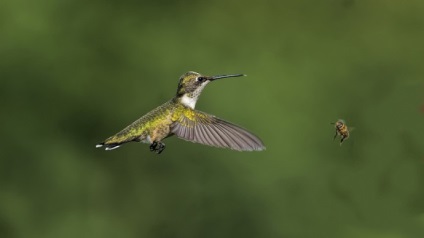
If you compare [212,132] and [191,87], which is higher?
[191,87]

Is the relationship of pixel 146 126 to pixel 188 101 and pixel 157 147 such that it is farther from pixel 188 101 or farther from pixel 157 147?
pixel 157 147

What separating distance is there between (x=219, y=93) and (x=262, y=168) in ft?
1.62

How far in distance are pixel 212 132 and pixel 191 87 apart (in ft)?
0.61

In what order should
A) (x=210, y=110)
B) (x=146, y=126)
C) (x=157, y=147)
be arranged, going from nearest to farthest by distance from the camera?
(x=157, y=147), (x=146, y=126), (x=210, y=110)

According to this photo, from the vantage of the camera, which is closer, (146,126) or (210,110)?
(146,126)

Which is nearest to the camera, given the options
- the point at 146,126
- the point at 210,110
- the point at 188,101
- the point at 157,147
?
the point at 157,147

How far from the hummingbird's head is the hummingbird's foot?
0.14 m

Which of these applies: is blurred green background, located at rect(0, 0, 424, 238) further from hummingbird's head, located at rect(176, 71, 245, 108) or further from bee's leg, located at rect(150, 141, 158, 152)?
bee's leg, located at rect(150, 141, 158, 152)

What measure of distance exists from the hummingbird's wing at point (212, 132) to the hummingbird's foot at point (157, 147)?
42 mm

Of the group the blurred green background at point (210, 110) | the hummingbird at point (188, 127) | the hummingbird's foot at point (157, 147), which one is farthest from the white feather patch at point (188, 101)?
the blurred green background at point (210, 110)

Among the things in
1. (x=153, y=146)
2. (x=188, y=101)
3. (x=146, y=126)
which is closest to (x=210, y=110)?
(x=146, y=126)

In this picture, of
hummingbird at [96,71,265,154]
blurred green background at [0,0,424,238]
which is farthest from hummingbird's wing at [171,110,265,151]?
blurred green background at [0,0,424,238]

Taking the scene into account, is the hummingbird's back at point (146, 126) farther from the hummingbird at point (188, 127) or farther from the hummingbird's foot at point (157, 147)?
the hummingbird's foot at point (157, 147)

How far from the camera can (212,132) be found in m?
1.66
